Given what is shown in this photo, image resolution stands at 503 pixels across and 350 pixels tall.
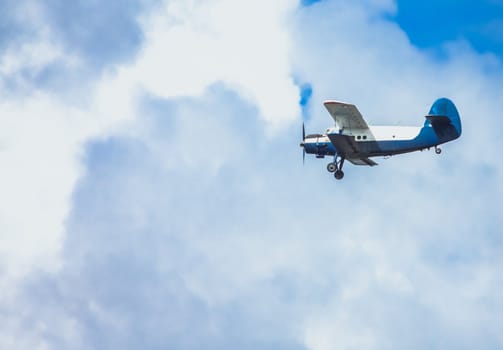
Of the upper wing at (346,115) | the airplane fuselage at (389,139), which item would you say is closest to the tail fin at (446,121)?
the airplane fuselage at (389,139)

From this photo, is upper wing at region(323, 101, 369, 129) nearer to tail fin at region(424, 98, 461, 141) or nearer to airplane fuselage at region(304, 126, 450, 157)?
airplane fuselage at region(304, 126, 450, 157)

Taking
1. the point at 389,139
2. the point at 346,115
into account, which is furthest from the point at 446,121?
the point at 346,115

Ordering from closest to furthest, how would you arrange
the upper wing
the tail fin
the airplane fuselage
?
the upper wing < the tail fin < the airplane fuselage

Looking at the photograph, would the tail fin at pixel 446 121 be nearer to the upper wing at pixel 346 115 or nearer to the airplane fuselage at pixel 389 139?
the airplane fuselage at pixel 389 139

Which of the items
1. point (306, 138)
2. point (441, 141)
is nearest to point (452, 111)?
point (441, 141)

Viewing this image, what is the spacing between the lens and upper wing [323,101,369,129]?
104 m

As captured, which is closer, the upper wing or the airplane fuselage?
the upper wing

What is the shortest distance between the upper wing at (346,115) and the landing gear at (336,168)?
7.36 ft

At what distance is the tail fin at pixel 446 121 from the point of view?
341ft

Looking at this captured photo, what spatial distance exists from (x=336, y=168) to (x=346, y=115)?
12.0 ft

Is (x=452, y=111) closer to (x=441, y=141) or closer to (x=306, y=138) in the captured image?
(x=441, y=141)

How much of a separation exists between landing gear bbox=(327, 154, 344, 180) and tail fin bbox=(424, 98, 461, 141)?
5.42m

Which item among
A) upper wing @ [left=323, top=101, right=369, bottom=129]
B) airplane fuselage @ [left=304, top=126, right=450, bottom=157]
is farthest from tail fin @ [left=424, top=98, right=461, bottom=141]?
upper wing @ [left=323, top=101, right=369, bottom=129]

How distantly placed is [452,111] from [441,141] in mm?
1850
